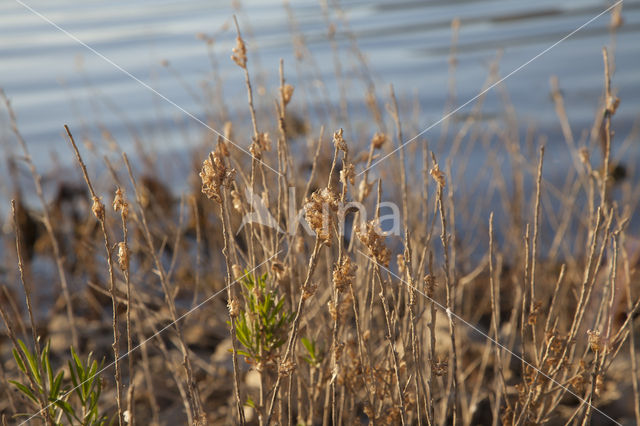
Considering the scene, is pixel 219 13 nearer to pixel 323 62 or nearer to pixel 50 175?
pixel 323 62

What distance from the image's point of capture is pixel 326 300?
2066 millimetres

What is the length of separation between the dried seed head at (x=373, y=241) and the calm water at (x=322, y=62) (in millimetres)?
3505

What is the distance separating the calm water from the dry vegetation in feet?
4.39

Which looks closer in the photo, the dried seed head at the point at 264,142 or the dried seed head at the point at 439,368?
the dried seed head at the point at 439,368

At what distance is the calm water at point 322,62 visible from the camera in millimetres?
6059

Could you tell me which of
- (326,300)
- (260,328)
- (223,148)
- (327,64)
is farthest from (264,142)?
(327,64)

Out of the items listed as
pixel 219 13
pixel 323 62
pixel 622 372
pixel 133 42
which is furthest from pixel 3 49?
pixel 622 372

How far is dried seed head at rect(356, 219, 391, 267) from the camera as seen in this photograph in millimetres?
1183

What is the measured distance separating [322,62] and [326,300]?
217 inches

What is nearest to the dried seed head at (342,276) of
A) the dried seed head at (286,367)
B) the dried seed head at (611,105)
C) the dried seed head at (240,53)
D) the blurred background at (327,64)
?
the dried seed head at (286,367)

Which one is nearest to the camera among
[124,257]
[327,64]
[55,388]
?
[124,257]

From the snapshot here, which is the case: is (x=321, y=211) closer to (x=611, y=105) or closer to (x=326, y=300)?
(x=611, y=105)

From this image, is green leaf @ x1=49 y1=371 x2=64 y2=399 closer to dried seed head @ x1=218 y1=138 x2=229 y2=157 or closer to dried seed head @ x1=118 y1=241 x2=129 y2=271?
dried seed head @ x1=118 y1=241 x2=129 y2=271

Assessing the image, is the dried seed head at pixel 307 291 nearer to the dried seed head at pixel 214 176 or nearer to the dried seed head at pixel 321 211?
the dried seed head at pixel 321 211
